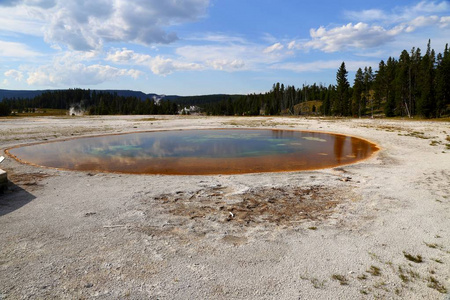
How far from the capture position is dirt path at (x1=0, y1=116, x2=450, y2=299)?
4.80 meters

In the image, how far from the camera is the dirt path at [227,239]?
4.80m

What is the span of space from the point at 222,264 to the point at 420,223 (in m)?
5.65

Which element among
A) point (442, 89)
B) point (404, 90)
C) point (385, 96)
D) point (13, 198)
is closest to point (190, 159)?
point (13, 198)

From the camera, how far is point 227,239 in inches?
257

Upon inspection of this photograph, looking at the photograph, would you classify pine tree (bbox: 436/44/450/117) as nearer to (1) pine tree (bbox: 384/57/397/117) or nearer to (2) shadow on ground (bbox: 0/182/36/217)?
(1) pine tree (bbox: 384/57/397/117)

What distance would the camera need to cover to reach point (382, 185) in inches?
426

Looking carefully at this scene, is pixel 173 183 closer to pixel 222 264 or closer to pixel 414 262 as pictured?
pixel 222 264

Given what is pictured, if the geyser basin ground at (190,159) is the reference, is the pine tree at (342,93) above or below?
above

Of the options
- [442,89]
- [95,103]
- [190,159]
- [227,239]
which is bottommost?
[227,239]

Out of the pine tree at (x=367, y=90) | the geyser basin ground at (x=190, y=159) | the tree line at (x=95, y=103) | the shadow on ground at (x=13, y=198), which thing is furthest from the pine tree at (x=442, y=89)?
the tree line at (x=95, y=103)

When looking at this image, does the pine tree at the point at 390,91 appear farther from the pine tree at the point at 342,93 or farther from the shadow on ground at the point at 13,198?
the shadow on ground at the point at 13,198

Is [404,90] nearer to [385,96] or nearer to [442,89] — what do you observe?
[442,89]

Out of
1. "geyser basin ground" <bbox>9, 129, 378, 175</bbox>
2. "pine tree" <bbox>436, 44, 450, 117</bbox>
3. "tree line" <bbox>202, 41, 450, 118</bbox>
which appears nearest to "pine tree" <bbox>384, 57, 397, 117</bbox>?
"tree line" <bbox>202, 41, 450, 118</bbox>

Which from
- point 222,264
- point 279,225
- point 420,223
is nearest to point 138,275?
point 222,264
